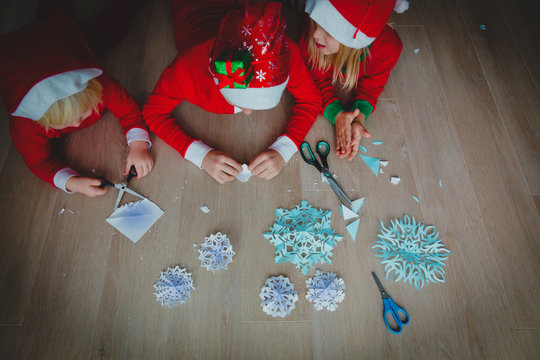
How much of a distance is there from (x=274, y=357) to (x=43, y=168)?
3.20 ft

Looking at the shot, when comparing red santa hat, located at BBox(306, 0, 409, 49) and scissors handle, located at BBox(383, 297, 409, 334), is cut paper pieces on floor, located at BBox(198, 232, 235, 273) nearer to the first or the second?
scissors handle, located at BBox(383, 297, 409, 334)

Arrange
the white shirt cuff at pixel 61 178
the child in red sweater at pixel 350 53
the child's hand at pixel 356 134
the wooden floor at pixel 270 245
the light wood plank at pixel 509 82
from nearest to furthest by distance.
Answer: the child in red sweater at pixel 350 53 → the wooden floor at pixel 270 245 → the white shirt cuff at pixel 61 178 → the child's hand at pixel 356 134 → the light wood plank at pixel 509 82

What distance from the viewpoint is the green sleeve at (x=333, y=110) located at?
1.16 meters

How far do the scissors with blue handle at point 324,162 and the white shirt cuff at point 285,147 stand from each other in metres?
0.07

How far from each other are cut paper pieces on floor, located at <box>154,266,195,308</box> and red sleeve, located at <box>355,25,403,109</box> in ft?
3.05

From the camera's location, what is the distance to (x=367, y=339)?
906mm

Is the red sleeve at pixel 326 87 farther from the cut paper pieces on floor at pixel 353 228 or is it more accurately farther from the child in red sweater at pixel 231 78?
the cut paper pieces on floor at pixel 353 228

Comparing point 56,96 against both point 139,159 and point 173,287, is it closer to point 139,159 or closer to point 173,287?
point 139,159

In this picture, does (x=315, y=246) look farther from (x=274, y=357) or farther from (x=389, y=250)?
(x=274, y=357)

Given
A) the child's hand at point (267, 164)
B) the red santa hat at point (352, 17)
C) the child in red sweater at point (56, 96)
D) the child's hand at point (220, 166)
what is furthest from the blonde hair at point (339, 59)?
the child in red sweater at point (56, 96)

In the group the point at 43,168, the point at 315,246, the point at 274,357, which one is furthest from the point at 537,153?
the point at 43,168

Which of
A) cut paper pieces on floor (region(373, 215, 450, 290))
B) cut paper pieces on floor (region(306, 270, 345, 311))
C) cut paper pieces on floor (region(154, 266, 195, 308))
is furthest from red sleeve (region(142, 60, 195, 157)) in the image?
cut paper pieces on floor (region(373, 215, 450, 290))

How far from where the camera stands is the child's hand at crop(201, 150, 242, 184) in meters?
1.03

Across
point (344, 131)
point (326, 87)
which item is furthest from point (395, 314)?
point (326, 87)
